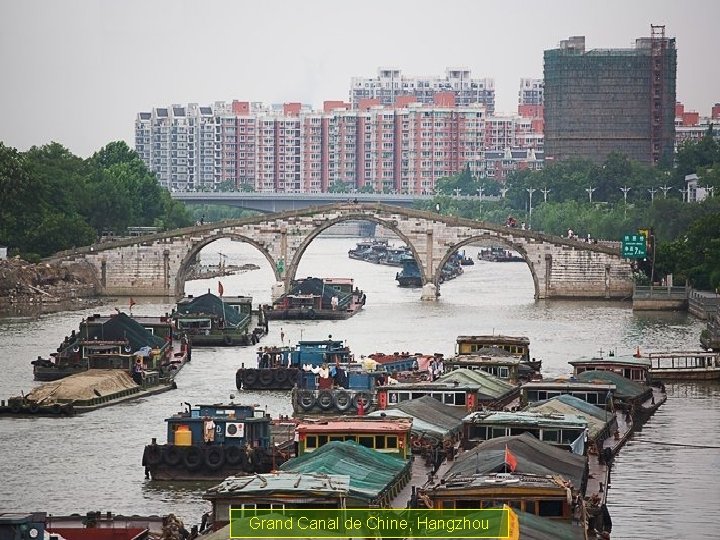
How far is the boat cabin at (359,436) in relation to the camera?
35.6m

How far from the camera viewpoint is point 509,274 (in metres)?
123

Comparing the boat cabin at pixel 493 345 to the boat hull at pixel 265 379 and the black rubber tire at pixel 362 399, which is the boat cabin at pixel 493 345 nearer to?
the boat hull at pixel 265 379

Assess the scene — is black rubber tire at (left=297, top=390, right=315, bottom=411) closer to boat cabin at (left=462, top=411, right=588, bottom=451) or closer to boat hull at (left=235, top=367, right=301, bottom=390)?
boat hull at (left=235, top=367, right=301, bottom=390)

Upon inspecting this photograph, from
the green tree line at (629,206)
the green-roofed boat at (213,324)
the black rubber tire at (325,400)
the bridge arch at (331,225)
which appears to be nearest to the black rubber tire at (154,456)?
the black rubber tire at (325,400)

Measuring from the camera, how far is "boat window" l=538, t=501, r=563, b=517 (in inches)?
1156

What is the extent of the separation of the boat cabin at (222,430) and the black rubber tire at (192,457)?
227 millimetres

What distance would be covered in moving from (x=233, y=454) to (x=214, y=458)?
1.51 feet

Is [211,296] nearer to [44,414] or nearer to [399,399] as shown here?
[44,414]

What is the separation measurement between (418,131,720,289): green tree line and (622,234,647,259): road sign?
552 mm

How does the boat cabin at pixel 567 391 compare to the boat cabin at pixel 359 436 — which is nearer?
the boat cabin at pixel 359 436

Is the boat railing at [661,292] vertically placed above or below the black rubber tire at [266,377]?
above

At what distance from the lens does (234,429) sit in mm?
40219

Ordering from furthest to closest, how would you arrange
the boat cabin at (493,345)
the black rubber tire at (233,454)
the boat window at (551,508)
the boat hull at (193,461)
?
the boat cabin at (493,345)
the boat hull at (193,461)
the black rubber tire at (233,454)
the boat window at (551,508)

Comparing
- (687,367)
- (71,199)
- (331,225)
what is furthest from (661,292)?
(71,199)
